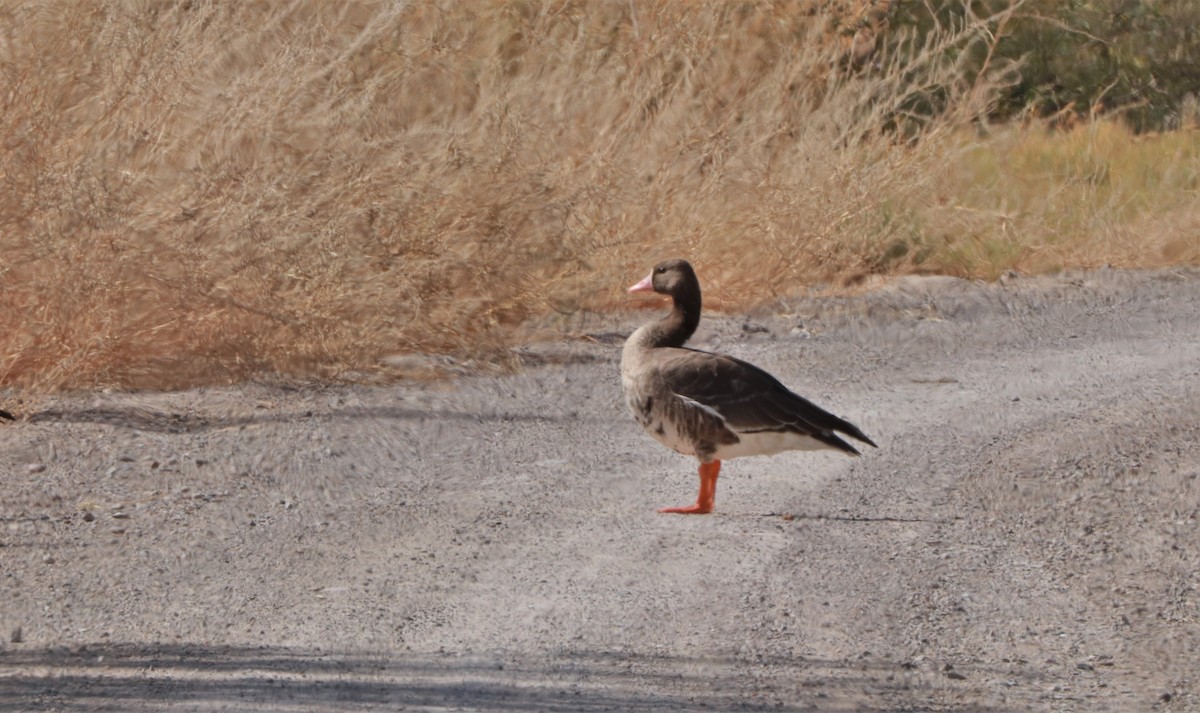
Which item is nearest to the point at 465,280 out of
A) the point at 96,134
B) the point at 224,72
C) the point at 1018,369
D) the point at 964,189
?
the point at 224,72

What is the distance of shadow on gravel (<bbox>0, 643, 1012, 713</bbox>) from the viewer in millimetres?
4512

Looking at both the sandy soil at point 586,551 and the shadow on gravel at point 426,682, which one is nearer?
the shadow on gravel at point 426,682

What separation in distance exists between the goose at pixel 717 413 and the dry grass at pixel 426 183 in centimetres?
246

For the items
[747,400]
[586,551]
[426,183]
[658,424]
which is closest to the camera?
[586,551]

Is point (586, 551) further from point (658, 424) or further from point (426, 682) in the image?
point (426, 682)

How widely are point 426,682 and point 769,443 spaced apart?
7.14 ft

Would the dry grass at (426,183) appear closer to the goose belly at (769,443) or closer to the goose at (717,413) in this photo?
the goose at (717,413)

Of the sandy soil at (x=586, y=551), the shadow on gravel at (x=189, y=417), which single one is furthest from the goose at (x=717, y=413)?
the shadow on gravel at (x=189, y=417)

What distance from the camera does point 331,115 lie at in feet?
28.2

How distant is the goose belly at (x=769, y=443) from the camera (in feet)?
21.1

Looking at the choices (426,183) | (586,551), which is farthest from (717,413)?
(426,183)

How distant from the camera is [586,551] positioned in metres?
6.07

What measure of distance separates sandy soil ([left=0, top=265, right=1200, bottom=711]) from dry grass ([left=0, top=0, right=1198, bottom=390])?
0.47 m

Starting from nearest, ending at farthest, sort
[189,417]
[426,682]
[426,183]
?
[426,682]
[189,417]
[426,183]
